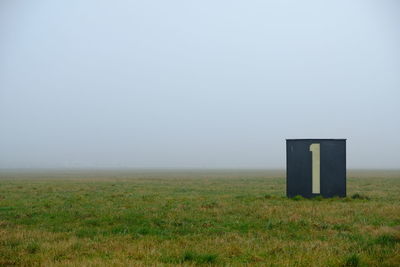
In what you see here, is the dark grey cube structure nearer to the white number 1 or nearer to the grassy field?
the white number 1

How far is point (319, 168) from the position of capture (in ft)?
62.1

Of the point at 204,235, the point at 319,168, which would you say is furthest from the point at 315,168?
the point at 204,235

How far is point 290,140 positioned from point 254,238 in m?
10.5

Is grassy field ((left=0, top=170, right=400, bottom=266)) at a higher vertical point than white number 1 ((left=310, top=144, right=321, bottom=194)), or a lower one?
lower

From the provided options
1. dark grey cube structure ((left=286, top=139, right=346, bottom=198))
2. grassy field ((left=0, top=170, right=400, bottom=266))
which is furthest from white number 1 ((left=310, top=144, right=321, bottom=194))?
grassy field ((left=0, top=170, right=400, bottom=266))

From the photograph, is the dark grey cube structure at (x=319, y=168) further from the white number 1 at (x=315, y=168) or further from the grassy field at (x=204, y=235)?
the grassy field at (x=204, y=235)

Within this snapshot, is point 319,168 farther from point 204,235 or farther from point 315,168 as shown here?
point 204,235

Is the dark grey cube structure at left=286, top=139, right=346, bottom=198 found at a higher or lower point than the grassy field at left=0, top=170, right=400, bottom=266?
higher

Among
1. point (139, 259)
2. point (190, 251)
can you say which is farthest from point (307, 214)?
point (139, 259)

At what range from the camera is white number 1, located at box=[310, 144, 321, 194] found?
18984 mm

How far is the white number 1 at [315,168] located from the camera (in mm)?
18984

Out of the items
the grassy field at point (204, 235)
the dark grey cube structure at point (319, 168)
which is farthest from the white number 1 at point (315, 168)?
the grassy field at point (204, 235)

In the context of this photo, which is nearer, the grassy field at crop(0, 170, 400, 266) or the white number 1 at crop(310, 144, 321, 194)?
the grassy field at crop(0, 170, 400, 266)

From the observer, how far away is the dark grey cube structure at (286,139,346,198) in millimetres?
18984
